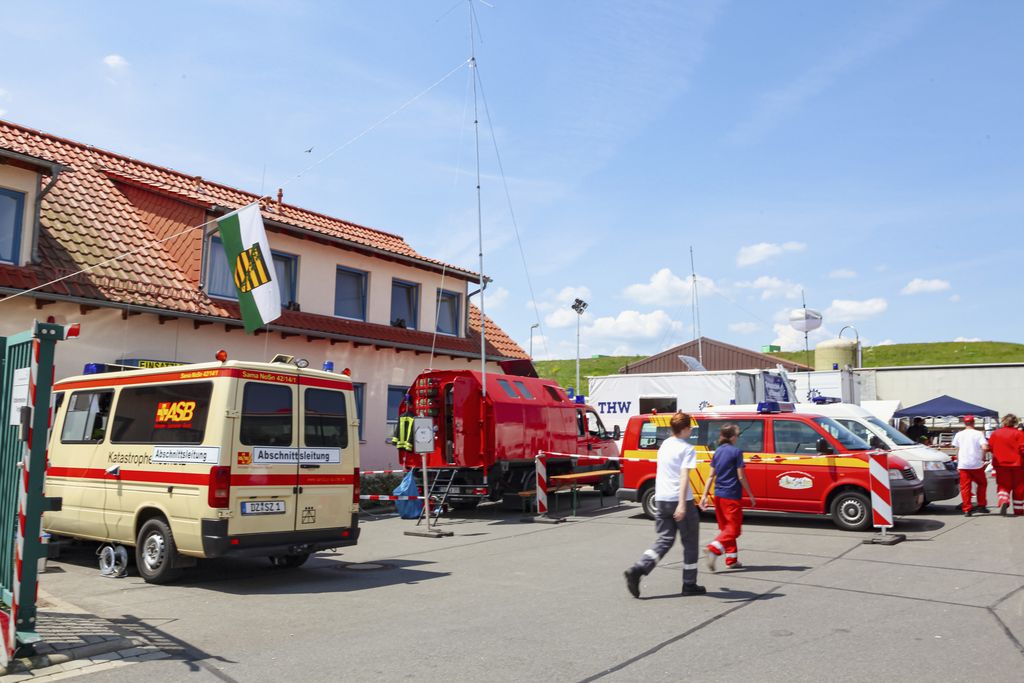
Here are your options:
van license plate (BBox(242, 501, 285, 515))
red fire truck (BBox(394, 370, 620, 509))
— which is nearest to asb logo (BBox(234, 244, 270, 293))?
van license plate (BBox(242, 501, 285, 515))

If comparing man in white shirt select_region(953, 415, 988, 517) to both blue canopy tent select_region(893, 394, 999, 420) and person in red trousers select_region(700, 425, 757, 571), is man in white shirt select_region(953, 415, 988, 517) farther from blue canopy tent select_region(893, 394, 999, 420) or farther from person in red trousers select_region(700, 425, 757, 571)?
blue canopy tent select_region(893, 394, 999, 420)

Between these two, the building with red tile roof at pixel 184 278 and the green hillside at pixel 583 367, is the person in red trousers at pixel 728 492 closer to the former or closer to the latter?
the building with red tile roof at pixel 184 278

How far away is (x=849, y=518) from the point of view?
13.1 meters

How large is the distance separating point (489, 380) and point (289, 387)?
281 inches

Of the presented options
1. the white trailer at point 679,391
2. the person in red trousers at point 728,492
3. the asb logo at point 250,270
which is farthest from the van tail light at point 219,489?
the white trailer at point 679,391

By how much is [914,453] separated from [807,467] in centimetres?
322

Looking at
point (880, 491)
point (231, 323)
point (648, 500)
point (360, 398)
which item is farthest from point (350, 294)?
point (880, 491)

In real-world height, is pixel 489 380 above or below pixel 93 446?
above

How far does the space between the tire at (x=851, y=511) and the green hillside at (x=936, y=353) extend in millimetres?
63367

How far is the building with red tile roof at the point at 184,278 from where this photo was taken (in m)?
13.4

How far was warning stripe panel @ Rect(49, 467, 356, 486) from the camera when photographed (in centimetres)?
867

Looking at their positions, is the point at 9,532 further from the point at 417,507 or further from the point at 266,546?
the point at 417,507

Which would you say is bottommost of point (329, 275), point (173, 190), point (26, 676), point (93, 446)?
point (26, 676)

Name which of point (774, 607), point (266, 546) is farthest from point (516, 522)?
point (774, 607)
